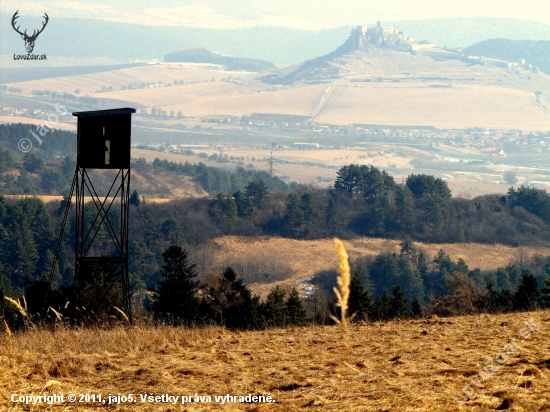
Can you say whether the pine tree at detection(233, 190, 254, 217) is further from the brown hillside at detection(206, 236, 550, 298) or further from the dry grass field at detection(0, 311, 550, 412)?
the dry grass field at detection(0, 311, 550, 412)

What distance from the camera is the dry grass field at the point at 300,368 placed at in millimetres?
6875

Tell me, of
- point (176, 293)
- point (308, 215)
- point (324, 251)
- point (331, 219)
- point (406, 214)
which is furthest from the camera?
point (406, 214)

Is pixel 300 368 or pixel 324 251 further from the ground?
pixel 300 368

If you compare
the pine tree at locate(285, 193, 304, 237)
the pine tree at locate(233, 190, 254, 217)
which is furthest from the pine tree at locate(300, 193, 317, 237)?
the pine tree at locate(233, 190, 254, 217)

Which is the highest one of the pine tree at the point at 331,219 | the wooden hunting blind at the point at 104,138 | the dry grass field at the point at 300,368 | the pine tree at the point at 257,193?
the wooden hunting blind at the point at 104,138

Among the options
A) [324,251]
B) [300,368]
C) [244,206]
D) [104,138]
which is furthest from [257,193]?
[300,368]

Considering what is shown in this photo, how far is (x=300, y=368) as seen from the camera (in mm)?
8367

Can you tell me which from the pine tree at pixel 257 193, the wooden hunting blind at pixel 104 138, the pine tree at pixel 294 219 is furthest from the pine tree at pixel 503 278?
the wooden hunting blind at pixel 104 138

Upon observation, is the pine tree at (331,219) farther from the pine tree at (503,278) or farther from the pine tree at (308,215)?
the pine tree at (503,278)

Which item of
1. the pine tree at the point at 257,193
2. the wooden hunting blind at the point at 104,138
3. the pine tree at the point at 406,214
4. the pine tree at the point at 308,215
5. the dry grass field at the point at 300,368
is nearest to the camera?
the dry grass field at the point at 300,368

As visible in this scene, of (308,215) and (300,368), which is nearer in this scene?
(300,368)

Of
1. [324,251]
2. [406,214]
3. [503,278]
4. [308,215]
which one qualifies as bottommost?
[324,251]

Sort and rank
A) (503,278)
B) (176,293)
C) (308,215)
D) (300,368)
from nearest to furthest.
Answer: (300,368) → (176,293) → (503,278) → (308,215)

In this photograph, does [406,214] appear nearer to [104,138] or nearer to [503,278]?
[503,278]
